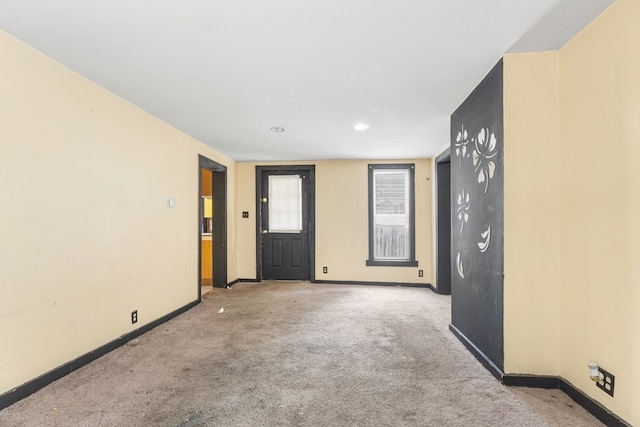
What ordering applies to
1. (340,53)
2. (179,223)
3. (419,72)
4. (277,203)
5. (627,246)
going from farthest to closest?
(277,203)
(179,223)
(419,72)
(340,53)
(627,246)

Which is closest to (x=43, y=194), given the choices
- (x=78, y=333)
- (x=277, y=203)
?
(x=78, y=333)

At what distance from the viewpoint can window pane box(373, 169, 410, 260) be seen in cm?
552

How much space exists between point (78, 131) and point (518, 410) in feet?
11.5

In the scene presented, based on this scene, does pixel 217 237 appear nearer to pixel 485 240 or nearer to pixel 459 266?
pixel 459 266

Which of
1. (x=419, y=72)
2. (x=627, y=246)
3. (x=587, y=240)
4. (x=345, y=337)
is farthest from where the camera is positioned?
(x=345, y=337)

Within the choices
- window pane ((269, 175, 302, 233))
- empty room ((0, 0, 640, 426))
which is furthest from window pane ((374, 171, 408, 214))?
empty room ((0, 0, 640, 426))

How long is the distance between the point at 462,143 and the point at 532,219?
1.03 meters

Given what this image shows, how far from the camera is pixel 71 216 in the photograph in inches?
92.1

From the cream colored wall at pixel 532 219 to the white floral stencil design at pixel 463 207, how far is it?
60 centimetres

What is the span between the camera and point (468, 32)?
6.05 feet

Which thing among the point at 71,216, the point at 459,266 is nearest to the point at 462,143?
the point at 459,266

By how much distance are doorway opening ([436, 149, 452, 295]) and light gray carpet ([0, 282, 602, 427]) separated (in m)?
1.45

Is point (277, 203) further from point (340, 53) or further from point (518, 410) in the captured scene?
point (518, 410)

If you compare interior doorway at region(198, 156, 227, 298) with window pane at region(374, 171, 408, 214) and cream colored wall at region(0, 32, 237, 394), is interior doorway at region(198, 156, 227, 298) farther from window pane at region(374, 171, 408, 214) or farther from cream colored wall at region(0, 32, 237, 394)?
window pane at region(374, 171, 408, 214)
